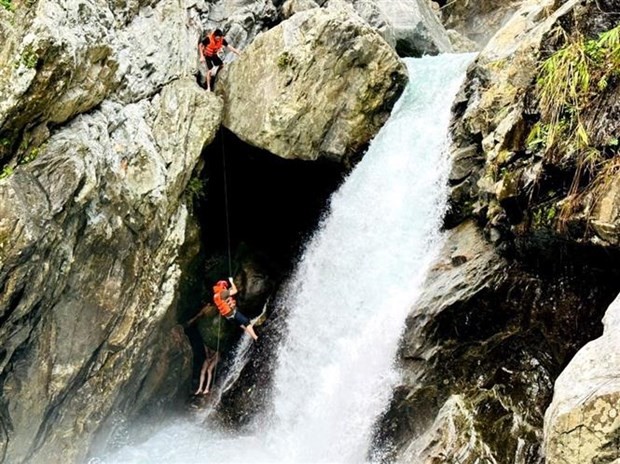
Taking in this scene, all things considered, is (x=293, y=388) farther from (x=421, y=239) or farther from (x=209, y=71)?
(x=209, y=71)

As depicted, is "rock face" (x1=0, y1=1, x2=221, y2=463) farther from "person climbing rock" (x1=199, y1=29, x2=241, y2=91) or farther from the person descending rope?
the person descending rope

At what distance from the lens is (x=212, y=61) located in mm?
11891

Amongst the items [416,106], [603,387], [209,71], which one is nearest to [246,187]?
[209,71]

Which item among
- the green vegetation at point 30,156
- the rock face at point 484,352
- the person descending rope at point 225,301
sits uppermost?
the green vegetation at point 30,156

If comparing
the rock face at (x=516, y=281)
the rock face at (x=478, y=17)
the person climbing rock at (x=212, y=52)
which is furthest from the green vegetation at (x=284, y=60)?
the rock face at (x=478, y=17)

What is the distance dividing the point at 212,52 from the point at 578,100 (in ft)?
25.4

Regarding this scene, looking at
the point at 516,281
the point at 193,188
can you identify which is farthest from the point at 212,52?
the point at 516,281

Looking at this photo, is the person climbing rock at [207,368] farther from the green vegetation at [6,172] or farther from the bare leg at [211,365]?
the green vegetation at [6,172]

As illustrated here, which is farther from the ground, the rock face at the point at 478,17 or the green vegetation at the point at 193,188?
the green vegetation at the point at 193,188

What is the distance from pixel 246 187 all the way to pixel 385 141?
3.51 m

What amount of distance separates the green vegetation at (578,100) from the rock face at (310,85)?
513 cm

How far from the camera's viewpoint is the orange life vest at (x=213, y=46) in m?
11.6

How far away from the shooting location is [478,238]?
8.74 meters

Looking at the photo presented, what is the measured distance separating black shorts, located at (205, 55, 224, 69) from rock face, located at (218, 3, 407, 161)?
370mm
